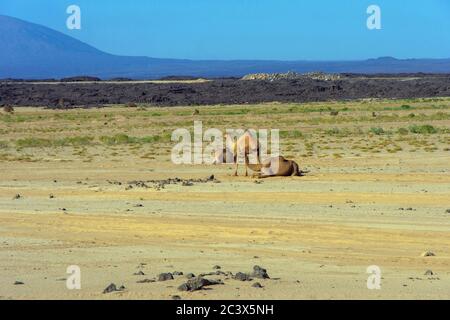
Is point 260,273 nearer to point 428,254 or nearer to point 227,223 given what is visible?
point 428,254

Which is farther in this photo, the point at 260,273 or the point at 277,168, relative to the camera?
the point at 277,168

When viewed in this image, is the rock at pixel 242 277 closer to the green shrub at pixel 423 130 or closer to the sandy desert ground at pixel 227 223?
the sandy desert ground at pixel 227 223

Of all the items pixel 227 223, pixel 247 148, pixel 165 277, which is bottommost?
pixel 227 223

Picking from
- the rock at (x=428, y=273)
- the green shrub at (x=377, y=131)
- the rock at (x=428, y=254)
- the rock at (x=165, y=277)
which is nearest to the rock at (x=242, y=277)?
the rock at (x=165, y=277)

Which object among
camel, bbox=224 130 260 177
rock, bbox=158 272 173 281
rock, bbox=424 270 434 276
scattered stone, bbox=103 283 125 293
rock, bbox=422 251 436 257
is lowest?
rock, bbox=422 251 436 257

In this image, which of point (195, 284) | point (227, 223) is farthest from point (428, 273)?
point (227, 223)

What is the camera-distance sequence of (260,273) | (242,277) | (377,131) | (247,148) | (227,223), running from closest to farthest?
(242,277) → (260,273) → (227,223) → (247,148) → (377,131)

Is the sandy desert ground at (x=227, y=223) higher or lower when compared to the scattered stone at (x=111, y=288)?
lower

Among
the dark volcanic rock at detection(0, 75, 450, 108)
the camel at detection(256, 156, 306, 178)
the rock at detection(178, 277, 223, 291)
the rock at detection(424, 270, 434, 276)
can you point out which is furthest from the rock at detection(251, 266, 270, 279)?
the dark volcanic rock at detection(0, 75, 450, 108)

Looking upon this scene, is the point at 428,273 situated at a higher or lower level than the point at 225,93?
lower

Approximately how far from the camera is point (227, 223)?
15.3m

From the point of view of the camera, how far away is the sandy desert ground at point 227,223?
10.7 meters

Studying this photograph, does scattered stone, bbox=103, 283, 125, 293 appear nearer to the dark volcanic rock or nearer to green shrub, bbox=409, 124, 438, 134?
green shrub, bbox=409, 124, 438, 134

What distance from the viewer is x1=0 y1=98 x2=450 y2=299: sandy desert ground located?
Answer: 35.0 ft
